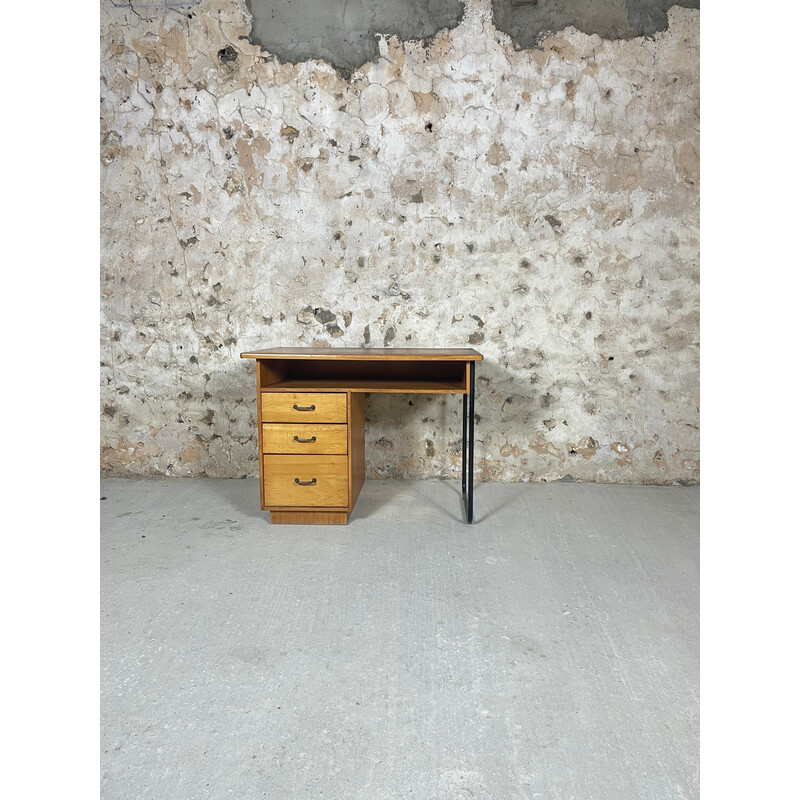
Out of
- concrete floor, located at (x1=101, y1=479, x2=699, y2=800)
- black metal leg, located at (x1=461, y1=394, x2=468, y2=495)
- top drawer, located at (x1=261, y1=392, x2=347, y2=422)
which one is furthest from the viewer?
black metal leg, located at (x1=461, y1=394, x2=468, y2=495)

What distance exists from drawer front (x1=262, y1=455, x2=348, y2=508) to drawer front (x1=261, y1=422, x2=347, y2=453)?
0.04 metres

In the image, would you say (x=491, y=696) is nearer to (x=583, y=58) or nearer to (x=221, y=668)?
(x=221, y=668)

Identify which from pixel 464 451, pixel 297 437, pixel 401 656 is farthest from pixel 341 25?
pixel 401 656

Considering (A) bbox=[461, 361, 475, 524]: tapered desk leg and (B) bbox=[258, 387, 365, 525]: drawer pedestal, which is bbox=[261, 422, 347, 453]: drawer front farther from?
(A) bbox=[461, 361, 475, 524]: tapered desk leg

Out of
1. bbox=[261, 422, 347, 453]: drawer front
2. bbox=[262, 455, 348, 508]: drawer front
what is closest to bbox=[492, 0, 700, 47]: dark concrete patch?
bbox=[261, 422, 347, 453]: drawer front

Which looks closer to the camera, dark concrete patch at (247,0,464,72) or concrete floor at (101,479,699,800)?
concrete floor at (101,479,699,800)

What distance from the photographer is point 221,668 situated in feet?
5.52

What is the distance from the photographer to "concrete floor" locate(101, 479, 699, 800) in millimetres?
1313

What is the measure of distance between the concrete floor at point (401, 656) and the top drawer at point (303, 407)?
19.7 inches

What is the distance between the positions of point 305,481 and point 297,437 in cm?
20

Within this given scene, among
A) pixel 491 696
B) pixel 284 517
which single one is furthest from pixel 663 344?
pixel 491 696

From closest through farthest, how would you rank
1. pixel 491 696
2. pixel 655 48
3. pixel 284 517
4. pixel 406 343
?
pixel 491 696
pixel 284 517
pixel 655 48
pixel 406 343

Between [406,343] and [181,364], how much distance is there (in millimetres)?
1265

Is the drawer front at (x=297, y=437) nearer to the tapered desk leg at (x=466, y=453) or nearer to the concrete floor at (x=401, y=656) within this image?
the concrete floor at (x=401, y=656)
